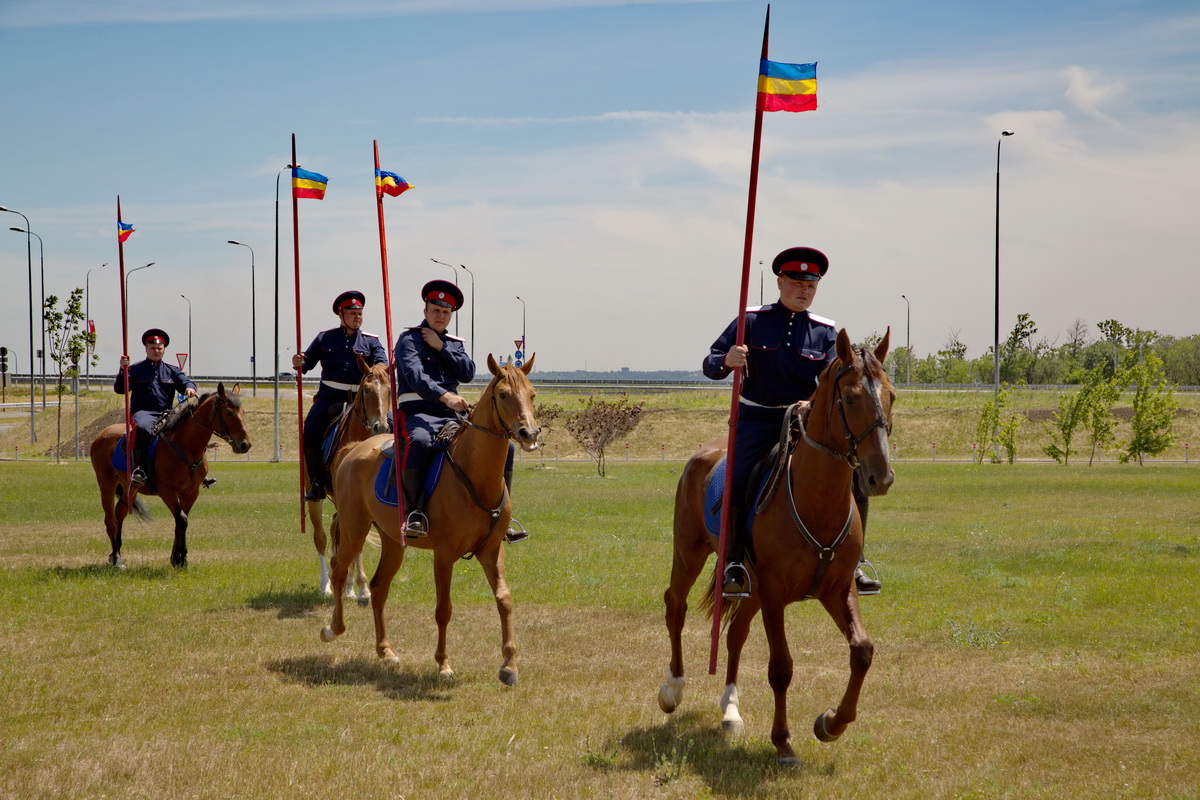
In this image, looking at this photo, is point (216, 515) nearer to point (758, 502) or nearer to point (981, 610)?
point (981, 610)

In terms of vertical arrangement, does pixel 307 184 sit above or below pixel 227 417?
above

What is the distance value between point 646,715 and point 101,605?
26.0 feet

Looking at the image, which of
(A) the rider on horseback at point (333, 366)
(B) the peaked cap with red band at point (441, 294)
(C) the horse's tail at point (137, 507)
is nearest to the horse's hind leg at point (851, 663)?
(B) the peaked cap with red band at point (441, 294)

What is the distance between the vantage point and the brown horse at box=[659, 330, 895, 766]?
674 cm

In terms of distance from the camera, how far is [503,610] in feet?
32.7

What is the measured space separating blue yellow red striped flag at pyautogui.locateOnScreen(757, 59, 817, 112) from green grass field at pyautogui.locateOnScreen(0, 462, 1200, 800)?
4.79m

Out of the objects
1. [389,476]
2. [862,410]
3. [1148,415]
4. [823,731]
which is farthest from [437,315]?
[1148,415]

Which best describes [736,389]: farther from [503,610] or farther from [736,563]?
[503,610]

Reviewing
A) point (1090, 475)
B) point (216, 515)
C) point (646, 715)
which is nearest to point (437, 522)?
point (646, 715)

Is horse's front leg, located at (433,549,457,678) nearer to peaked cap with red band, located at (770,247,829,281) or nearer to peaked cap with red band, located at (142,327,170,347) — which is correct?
peaked cap with red band, located at (770,247,829,281)

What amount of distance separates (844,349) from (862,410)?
0.43 m

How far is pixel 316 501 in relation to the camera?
1436cm

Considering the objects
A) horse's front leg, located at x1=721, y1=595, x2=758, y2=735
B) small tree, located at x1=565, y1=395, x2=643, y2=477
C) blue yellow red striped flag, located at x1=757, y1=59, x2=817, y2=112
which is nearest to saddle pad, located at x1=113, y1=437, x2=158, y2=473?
horse's front leg, located at x1=721, y1=595, x2=758, y2=735

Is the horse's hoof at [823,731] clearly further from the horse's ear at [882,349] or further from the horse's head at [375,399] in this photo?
the horse's head at [375,399]
